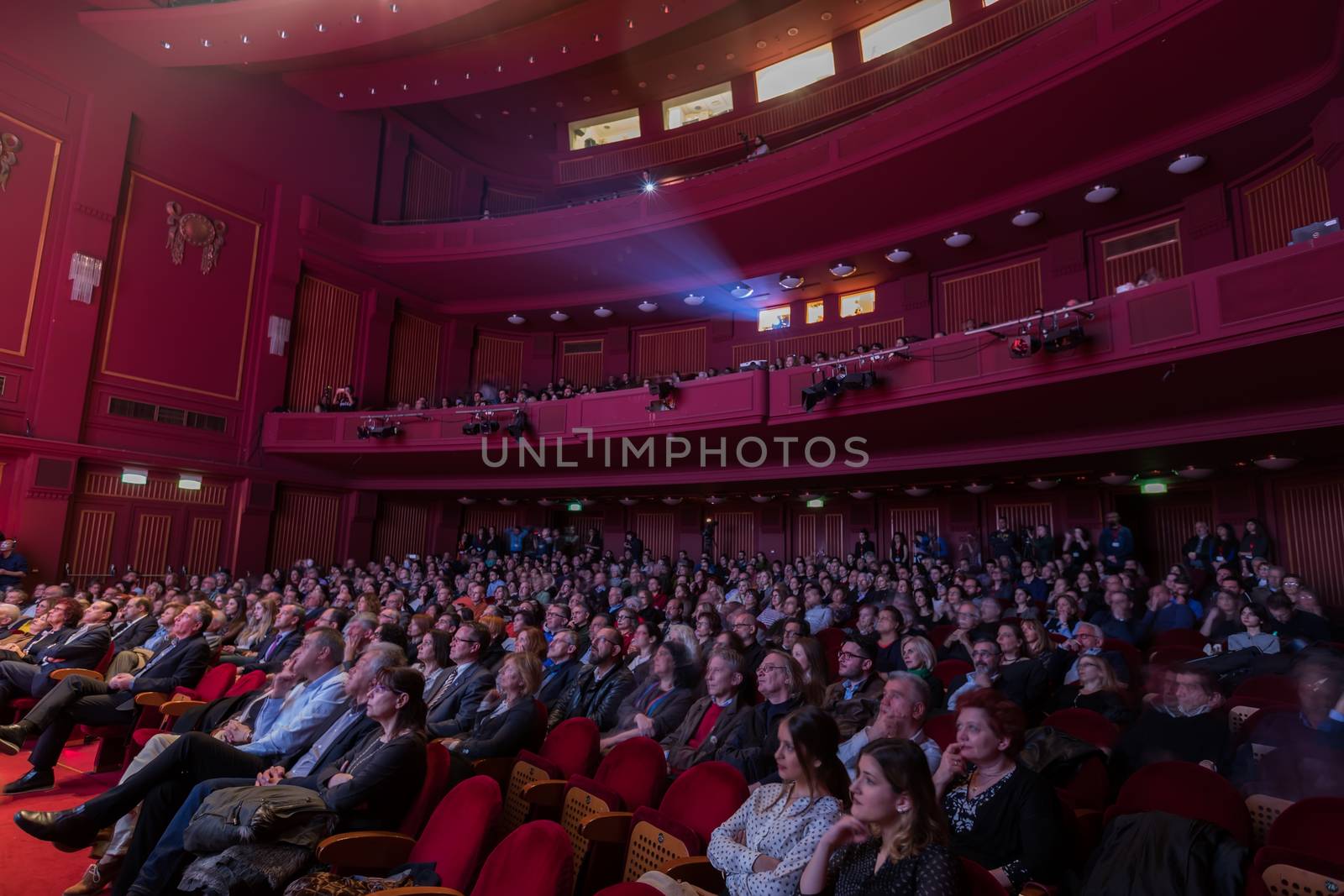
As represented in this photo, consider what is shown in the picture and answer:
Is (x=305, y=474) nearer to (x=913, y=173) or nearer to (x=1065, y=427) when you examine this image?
(x=913, y=173)

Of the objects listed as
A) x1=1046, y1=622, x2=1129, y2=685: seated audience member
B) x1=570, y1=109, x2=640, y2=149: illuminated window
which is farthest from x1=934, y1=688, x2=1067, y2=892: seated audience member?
x1=570, y1=109, x2=640, y2=149: illuminated window

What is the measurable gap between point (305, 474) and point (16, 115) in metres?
5.08

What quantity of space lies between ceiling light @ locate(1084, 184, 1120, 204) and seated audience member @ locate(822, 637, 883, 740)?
6.28m

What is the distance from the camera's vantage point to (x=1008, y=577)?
697cm

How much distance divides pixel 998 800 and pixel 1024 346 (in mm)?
4821

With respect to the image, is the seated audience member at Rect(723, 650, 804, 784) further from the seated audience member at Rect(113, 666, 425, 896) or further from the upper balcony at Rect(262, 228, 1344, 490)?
the upper balcony at Rect(262, 228, 1344, 490)

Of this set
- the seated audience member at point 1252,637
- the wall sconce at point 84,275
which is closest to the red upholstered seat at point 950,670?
the seated audience member at point 1252,637

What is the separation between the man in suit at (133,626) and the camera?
16.3ft

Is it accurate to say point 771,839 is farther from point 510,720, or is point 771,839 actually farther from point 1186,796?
point 510,720

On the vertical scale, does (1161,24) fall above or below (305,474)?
above

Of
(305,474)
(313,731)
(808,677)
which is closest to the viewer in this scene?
(313,731)

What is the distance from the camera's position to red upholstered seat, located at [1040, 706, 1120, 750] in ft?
8.67

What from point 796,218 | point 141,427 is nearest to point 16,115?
point 141,427

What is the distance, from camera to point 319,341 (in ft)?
36.2
